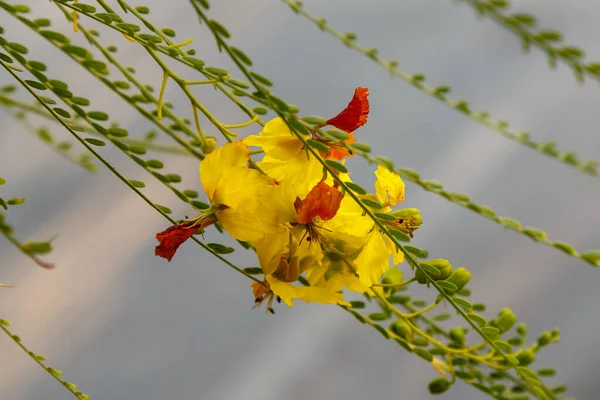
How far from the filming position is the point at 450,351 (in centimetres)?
36

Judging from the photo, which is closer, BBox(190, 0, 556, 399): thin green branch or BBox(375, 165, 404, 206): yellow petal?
BBox(190, 0, 556, 399): thin green branch

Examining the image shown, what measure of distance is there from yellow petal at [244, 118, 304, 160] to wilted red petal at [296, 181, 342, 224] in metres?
0.02

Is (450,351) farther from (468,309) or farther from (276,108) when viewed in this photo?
(276,108)

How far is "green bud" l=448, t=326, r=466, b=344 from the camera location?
0.37m

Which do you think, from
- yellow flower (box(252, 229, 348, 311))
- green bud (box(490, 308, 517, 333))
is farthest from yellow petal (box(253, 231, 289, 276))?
green bud (box(490, 308, 517, 333))

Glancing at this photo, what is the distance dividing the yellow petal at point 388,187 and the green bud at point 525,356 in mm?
105

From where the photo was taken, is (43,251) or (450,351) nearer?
Answer: (43,251)

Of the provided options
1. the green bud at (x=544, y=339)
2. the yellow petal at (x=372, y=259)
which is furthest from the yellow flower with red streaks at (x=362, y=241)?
the green bud at (x=544, y=339)

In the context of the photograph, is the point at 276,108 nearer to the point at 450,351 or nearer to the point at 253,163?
the point at 253,163

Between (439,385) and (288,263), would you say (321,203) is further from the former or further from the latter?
(439,385)

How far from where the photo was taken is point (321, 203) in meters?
0.28

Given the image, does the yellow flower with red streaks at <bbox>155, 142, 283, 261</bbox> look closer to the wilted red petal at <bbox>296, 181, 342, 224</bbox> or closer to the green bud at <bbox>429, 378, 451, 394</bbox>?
the wilted red petal at <bbox>296, 181, 342, 224</bbox>

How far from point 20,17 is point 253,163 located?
120mm

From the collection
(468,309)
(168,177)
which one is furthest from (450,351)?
(168,177)
